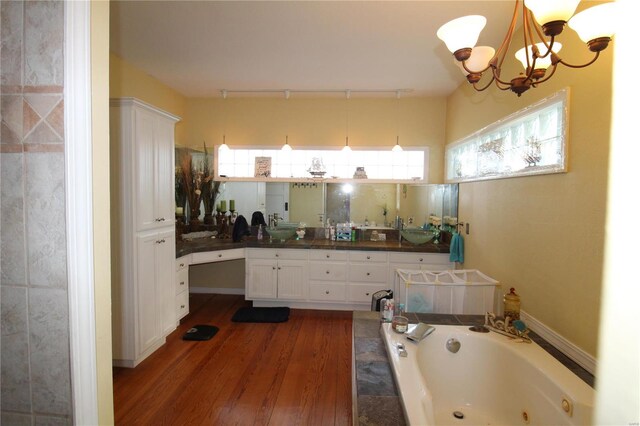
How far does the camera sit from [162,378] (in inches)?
97.8

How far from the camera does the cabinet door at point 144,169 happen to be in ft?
8.30

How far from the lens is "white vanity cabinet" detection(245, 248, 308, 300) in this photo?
3.84 m

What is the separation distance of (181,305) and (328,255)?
1.70 metres

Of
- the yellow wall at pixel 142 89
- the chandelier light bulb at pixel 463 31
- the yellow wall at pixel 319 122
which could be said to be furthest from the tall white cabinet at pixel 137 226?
the chandelier light bulb at pixel 463 31

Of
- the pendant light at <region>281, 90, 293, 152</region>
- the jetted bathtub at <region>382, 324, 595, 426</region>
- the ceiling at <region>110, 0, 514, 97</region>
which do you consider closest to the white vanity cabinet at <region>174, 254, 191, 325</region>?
the pendant light at <region>281, 90, 293, 152</region>

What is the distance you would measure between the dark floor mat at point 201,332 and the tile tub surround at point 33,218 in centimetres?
260

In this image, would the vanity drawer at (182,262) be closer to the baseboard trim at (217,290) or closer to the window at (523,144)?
the baseboard trim at (217,290)

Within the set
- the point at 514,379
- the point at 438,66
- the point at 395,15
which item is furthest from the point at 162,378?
the point at 438,66

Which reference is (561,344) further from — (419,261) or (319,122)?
(319,122)

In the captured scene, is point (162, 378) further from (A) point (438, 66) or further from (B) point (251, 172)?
(A) point (438, 66)

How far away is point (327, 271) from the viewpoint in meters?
3.83

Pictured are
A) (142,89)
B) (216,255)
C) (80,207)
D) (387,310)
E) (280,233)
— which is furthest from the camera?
(280,233)

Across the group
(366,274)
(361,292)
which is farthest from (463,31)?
(361,292)

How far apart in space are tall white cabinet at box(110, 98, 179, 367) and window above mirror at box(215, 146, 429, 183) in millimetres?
1550
